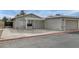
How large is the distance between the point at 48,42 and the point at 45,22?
689 mm

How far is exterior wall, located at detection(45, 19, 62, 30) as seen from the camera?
18.0 feet

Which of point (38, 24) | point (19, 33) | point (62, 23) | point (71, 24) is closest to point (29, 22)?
point (38, 24)

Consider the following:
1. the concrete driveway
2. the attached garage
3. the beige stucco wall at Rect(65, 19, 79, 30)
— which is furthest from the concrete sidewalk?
the beige stucco wall at Rect(65, 19, 79, 30)

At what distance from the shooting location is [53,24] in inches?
→ 220

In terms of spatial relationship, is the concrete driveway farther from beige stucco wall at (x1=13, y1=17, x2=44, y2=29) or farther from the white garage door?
beige stucco wall at (x1=13, y1=17, x2=44, y2=29)

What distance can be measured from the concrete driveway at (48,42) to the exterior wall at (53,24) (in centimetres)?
30

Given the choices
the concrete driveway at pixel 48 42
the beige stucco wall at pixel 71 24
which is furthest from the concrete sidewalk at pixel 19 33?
the beige stucco wall at pixel 71 24

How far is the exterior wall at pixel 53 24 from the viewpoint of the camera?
5.48 meters

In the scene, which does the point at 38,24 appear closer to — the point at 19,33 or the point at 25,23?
the point at 25,23

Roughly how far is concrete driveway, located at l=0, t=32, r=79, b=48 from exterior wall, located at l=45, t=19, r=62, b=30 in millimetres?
303

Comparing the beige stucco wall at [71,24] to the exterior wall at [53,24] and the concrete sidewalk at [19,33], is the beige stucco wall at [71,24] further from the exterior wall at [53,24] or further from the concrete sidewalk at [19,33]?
the concrete sidewalk at [19,33]
